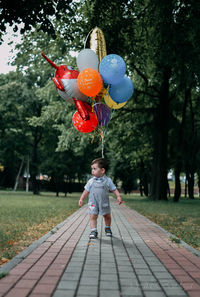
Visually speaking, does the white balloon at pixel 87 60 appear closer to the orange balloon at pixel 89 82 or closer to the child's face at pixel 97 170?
the orange balloon at pixel 89 82

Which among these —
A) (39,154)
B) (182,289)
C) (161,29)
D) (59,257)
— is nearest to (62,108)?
(161,29)

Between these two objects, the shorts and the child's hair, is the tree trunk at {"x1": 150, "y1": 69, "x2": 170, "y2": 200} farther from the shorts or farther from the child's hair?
the child's hair

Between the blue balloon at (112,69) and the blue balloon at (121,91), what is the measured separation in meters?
0.31

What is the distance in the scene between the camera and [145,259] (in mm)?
4789

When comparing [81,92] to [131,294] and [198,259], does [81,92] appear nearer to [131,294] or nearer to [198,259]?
[198,259]

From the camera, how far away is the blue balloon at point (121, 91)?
7782 mm

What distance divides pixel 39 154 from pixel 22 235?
3975 centimetres

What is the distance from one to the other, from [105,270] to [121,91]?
15.3 ft

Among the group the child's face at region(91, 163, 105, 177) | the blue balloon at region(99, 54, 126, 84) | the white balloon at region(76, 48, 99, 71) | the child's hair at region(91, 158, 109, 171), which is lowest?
the child's face at region(91, 163, 105, 177)

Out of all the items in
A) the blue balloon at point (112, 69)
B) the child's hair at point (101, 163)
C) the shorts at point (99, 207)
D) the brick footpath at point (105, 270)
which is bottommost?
the brick footpath at point (105, 270)

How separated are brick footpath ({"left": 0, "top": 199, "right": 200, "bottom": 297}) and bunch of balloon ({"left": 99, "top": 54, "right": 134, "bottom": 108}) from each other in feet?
10.9

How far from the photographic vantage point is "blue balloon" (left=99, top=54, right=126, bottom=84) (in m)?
7.30

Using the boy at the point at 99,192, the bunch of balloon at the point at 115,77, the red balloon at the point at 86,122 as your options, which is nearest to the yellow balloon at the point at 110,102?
the bunch of balloon at the point at 115,77

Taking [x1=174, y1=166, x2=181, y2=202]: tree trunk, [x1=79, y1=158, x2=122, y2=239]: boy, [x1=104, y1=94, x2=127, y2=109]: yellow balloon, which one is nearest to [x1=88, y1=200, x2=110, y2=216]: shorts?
[x1=79, y1=158, x2=122, y2=239]: boy
